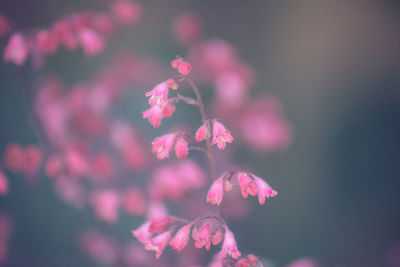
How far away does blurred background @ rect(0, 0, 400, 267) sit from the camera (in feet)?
6.59

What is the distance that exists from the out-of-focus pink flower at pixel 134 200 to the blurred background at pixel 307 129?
0.49 metres

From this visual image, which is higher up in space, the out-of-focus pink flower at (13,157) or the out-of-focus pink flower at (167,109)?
the out-of-focus pink flower at (13,157)

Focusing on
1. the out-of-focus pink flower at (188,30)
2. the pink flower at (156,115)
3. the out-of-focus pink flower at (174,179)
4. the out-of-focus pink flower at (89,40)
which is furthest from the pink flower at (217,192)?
the out-of-focus pink flower at (188,30)

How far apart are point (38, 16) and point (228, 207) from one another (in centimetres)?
140

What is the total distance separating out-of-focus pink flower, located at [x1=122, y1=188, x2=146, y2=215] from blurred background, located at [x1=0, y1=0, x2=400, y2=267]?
1.60 feet

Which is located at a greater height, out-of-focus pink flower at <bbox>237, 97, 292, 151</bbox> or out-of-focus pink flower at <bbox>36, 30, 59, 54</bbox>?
out-of-focus pink flower at <bbox>237, 97, 292, 151</bbox>

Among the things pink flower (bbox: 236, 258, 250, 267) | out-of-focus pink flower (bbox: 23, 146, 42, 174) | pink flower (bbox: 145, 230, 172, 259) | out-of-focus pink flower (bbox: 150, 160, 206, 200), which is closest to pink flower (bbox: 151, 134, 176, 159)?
pink flower (bbox: 145, 230, 172, 259)

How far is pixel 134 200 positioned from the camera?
58.6 inches

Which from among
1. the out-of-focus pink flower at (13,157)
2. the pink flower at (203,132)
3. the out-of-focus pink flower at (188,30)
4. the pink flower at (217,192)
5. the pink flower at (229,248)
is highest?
the out-of-focus pink flower at (188,30)

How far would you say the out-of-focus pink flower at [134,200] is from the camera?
1493 mm

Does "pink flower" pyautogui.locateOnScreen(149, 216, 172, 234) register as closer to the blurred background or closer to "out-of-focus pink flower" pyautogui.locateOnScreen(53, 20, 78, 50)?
"out-of-focus pink flower" pyautogui.locateOnScreen(53, 20, 78, 50)

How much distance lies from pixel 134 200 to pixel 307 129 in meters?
1.31

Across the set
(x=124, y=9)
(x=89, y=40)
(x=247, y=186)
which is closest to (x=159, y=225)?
(x=247, y=186)

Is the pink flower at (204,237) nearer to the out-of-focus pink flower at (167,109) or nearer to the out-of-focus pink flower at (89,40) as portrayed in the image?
the out-of-focus pink flower at (167,109)
